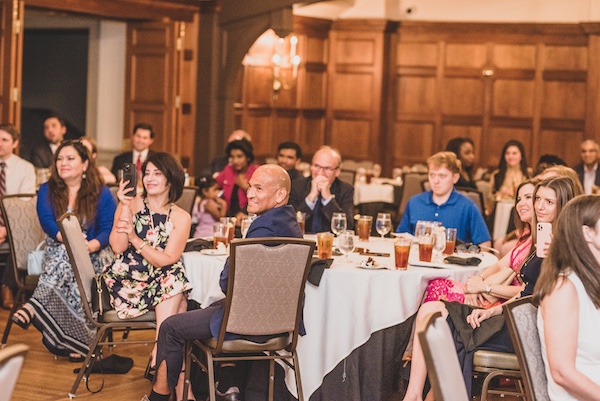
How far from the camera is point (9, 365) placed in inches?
89.1

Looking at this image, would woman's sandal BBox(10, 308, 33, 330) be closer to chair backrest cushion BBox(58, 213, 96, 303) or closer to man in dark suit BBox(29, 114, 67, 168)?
chair backrest cushion BBox(58, 213, 96, 303)

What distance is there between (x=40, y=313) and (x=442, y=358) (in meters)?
3.90

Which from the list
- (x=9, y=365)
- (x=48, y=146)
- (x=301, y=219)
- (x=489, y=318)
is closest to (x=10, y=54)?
(x=48, y=146)

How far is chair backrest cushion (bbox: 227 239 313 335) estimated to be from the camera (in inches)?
176

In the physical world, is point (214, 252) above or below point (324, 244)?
below

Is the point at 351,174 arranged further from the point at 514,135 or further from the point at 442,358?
the point at 442,358

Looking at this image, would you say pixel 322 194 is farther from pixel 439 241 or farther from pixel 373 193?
pixel 373 193

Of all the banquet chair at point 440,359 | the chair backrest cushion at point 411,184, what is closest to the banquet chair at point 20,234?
the chair backrest cushion at point 411,184

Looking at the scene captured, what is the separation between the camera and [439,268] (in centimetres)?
515

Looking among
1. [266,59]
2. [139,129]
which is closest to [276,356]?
[139,129]

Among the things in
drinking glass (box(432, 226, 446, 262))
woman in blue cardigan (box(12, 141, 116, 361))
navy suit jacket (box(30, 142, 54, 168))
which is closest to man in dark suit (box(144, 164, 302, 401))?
drinking glass (box(432, 226, 446, 262))

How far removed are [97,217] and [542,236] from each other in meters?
2.91

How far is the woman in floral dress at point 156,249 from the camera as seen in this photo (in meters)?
5.22

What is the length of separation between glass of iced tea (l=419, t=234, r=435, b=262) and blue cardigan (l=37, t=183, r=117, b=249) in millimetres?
1975
